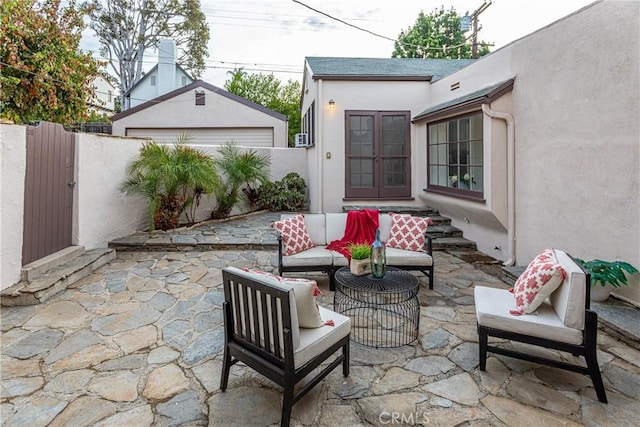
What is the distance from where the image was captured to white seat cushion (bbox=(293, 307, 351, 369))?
2.27 meters

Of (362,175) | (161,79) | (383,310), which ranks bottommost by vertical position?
(383,310)

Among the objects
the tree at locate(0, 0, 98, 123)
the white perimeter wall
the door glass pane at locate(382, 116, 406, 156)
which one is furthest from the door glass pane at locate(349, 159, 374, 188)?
the tree at locate(0, 0, 98, 123)

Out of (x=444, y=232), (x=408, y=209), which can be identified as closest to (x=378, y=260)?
(x=444, y=232)

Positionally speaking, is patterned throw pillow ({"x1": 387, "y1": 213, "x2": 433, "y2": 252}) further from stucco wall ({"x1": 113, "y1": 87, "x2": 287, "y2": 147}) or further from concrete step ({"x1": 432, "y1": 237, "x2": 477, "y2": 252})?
stucco wall ({"x1": 113, "y1": 87, "x2": 287, "y2": 147})

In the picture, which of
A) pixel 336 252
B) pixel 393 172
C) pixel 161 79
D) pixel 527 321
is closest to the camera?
pixel 527 321

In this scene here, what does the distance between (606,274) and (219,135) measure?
12.4 m

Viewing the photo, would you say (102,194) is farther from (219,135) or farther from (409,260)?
(219,135)

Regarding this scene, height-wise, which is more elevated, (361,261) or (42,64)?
(42,64)

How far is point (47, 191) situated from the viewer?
16.3 ft

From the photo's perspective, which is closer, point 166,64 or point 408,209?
point 408,209

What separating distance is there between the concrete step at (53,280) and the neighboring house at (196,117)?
8270 millimetres

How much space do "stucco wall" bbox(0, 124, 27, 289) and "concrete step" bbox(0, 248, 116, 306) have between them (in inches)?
7.3

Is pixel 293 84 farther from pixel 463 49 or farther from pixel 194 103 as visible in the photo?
pixel 194 103

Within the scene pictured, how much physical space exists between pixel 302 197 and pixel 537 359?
8.24 m
